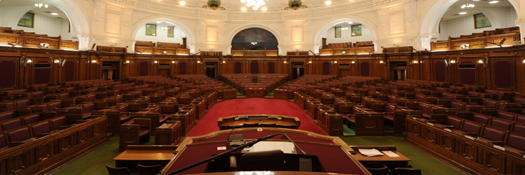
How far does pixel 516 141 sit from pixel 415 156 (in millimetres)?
1688

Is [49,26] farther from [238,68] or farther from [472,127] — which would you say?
[472,127]

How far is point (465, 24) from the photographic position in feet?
64.9

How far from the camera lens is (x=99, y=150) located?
5.49 metres

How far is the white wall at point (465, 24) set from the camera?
55.5ft

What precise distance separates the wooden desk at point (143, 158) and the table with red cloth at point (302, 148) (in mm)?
316

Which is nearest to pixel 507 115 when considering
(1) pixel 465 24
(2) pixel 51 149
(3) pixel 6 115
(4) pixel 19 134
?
(2) pixel 51 149

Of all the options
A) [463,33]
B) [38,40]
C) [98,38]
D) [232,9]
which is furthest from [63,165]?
[463,33]

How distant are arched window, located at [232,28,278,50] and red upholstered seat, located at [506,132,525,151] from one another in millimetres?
23110

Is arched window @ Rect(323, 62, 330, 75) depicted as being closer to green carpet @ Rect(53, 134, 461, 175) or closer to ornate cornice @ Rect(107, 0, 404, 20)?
ornate cornice @ Rect(107, 0, 404, 20)

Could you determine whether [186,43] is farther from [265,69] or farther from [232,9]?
[265,69]

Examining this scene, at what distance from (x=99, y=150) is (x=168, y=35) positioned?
75.6 feet

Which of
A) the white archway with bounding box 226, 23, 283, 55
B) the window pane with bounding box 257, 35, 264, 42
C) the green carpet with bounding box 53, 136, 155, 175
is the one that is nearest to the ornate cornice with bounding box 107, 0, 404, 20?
the white archway with bounding box 226, 23, 283, 55

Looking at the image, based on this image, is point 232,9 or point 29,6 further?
point 232,9

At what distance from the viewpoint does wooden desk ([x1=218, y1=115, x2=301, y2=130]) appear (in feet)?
19.1
